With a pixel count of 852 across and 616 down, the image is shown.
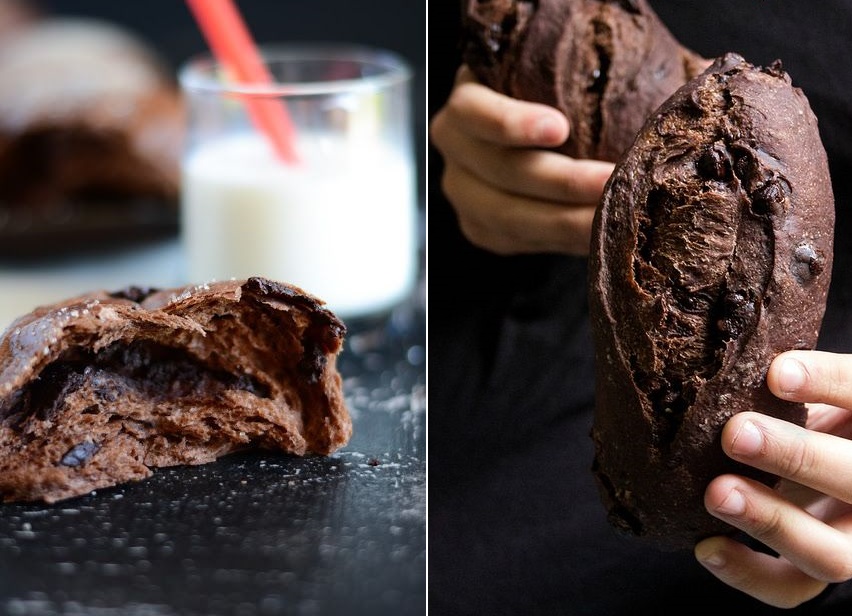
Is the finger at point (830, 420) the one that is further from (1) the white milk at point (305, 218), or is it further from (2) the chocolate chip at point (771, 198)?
(1) the white milk at point (305, 218)

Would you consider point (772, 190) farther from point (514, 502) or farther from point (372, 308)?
point (372, 308)

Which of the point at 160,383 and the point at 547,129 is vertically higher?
the point at 547,129

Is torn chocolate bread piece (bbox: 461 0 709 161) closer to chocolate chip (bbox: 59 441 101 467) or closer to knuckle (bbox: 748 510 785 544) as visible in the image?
knuckle (bbox: 748 510 785 544)

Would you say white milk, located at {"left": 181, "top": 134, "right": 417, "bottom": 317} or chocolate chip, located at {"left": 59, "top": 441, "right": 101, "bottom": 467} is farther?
white milk, located at {"left": 181, "top": 134, "right": 417, "bottom": 317}

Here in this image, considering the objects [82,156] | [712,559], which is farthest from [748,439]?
[82,156]

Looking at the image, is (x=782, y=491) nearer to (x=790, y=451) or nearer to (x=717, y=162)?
(x=790, y=451)

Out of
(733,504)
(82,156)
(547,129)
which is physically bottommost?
(82,156)

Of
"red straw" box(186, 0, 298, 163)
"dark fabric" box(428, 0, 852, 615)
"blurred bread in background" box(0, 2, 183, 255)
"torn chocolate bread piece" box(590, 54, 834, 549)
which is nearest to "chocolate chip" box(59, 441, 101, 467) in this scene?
"dark fabric" box(428, 0, 852, 615)
